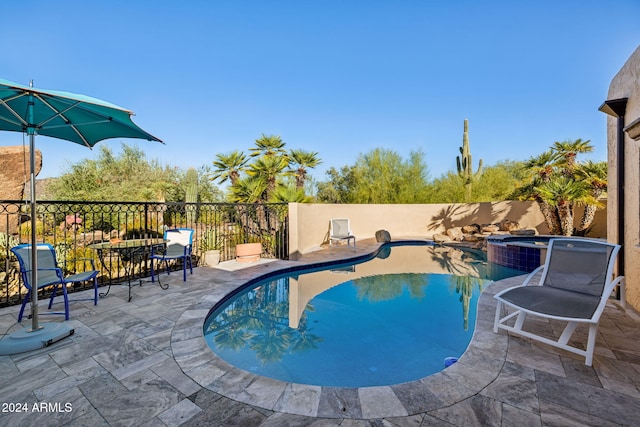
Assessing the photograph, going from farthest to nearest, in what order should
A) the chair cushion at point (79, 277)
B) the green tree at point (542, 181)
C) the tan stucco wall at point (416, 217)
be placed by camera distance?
the green tree at point (542, 181) < the tan stucco wall at point (416, 217) < the chair cushion at point (79, 277)

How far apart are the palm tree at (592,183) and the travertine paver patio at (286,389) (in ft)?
30.8

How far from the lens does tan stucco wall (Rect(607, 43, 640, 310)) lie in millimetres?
3275

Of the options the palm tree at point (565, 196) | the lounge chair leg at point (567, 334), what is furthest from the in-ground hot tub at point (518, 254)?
the lounge chair leg at point (567, 334)

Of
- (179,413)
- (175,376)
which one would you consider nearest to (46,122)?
(175,376)

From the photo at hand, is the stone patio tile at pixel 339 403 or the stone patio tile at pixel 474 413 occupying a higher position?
the stone patio tile at pixel 474 413

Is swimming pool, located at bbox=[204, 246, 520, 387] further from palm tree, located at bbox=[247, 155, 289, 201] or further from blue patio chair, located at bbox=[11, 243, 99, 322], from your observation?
palm tree, located at bbox=[247, 155, 289, 201]

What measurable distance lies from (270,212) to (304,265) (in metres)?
2.03

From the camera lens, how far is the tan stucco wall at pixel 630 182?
10.7 ft

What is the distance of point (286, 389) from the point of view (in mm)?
1971

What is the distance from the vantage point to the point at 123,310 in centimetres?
343

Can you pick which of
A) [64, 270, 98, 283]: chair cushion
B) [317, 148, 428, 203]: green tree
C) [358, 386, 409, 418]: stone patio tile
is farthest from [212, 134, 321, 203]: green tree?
[358, 386, 409, 418]: stone patio tile

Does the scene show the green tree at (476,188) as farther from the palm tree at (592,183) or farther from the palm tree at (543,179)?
the palm tree at (592,183)

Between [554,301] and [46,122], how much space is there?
16.5 ft

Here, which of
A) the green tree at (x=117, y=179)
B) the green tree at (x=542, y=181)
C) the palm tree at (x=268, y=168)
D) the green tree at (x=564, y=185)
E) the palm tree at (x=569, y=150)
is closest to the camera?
the green tree at (x=564, y=185)
